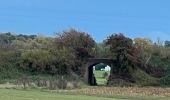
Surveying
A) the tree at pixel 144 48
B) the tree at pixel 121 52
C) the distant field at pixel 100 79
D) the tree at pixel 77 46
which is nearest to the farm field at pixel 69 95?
the tree at pixel 121 52

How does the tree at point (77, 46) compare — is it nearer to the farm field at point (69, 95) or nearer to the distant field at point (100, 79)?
the distant field at point (100, 79)

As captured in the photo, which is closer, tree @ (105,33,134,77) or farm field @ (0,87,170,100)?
farm field @ (0,87,170,100)

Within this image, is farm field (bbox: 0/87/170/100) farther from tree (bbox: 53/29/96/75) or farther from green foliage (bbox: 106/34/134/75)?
tree (bbox: 53/29/96/75)

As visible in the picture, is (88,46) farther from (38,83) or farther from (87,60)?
(38,83)

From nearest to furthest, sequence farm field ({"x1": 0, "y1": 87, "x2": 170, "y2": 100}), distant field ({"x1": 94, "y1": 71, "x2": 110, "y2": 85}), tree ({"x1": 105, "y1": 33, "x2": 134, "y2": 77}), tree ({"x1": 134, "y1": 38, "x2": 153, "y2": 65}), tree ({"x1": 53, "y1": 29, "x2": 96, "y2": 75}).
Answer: farm field ({"x1": 0, "y1": 87, "x2": 170, "y2": 100}) → tree ({"x1": 105, "y1": 33, "x2": 134, "y2": 77}) → tree ({"x1": 53, "y1": 29, "x2": 96, "y2": 75}) → tree ({"x1": 134, "y1": 38, "x2": 153, "y2": 65}) → distant field ({"x1": 94, "y1": 71, "x2": 110, "y2": 85})

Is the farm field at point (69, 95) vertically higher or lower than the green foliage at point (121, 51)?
lower

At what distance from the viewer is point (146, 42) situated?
84.9m

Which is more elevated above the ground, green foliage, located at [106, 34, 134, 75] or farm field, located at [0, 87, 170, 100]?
green foliage, located at [106, 34, 134, 75]

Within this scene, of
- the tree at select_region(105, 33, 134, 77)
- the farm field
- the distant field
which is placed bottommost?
the farm field

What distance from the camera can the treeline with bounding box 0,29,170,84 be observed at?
7144cm

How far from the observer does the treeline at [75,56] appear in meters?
71.4

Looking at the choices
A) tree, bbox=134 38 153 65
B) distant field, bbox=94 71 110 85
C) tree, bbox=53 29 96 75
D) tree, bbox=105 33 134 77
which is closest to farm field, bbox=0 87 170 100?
tree, bbox=105 33 134 77

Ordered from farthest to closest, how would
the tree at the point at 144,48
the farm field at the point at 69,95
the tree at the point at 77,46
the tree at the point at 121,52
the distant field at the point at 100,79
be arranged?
the distant field at the point at 100,79 → the tree at the point at 144,48 → the tree at the point at 77,46 → the tree at the point at 121,52 → the farm field at the point at 69,95

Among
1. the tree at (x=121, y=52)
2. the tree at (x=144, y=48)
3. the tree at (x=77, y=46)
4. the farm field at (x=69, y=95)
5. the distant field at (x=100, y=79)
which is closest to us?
the farm field at (x=69, y=95)
